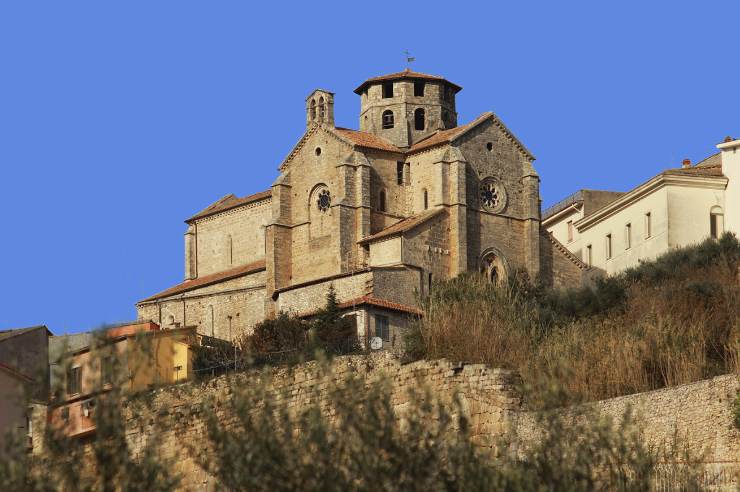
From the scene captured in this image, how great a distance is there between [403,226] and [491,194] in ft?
16.8

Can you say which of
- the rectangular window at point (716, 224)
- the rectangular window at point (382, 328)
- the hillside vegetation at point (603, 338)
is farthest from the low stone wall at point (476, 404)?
the rectangular window at point (716, 224)

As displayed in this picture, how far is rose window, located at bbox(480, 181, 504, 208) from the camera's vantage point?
76.1 m

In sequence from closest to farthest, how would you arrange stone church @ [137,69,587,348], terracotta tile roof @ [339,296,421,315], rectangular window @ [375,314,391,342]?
rectangular window @ [375,314,391,342] → terracotta tile roof @ [339,296,421,315] → stone church @ [137,69,587,348]

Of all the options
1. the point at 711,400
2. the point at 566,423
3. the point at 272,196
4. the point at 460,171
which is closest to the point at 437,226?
the point at 460,171

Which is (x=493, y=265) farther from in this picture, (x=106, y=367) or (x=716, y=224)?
(x=106, y=367)

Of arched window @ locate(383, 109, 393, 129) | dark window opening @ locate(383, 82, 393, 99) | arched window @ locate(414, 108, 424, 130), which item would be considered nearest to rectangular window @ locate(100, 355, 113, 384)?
arched window @ locate(383, 109, 393, 129)

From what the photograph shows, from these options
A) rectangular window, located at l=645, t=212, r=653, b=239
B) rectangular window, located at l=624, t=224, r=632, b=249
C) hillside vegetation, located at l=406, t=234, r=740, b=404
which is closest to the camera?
hillside vegetation, located at l=406, t=234, r=740, b=404

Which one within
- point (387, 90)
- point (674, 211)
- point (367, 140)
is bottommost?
point (674, 211)

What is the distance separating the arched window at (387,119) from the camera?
8106 centimetres

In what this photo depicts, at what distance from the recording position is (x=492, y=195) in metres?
76.5

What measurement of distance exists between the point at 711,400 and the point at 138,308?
175ft

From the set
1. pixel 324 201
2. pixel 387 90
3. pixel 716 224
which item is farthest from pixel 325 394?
pixel 387 90

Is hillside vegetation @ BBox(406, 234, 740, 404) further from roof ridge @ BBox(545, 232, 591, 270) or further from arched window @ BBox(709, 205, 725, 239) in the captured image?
roof ridge @ BBox(545, 232, 591, 270)

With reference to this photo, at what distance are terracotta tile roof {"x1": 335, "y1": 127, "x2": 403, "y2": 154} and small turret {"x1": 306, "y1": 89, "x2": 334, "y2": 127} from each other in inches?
25.8
